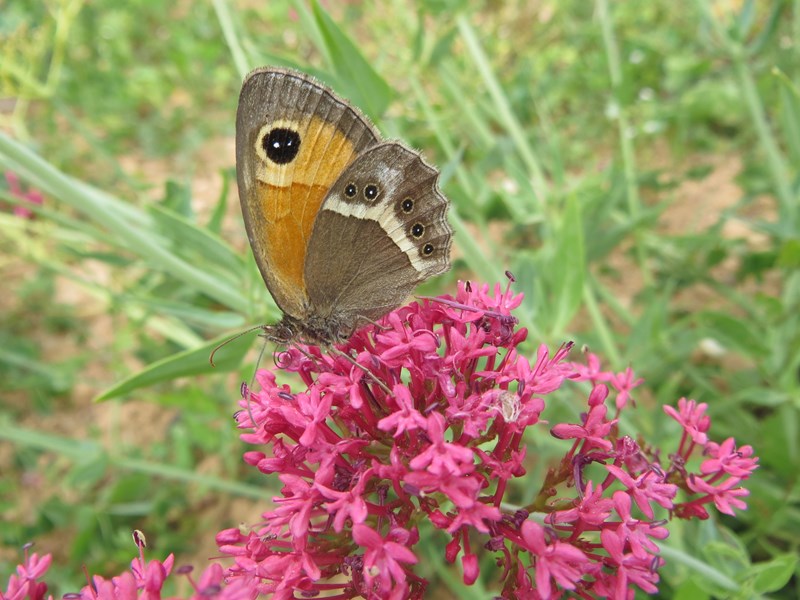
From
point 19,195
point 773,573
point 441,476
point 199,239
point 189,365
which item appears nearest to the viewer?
point 441,476

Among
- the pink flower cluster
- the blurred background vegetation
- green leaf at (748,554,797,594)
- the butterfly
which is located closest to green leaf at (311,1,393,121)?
the blurred background vegetation

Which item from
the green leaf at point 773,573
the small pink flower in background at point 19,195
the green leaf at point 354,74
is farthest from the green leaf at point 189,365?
the small pink flower in background at point 19,195

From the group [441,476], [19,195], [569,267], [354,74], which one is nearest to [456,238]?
[569,267]

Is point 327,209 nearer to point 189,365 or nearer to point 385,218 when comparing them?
point 385,218

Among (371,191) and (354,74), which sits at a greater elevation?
(354,74)

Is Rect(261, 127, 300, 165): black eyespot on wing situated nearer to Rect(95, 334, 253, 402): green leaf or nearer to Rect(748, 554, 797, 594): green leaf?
Rect(95, 334, 253, 402): green leaf

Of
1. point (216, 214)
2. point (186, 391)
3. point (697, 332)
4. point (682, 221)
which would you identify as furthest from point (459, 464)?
point (682, 221)

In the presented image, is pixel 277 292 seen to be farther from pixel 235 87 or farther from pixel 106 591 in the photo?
pixel 235 87

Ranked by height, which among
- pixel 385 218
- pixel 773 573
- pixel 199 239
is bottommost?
pixel 773 573
